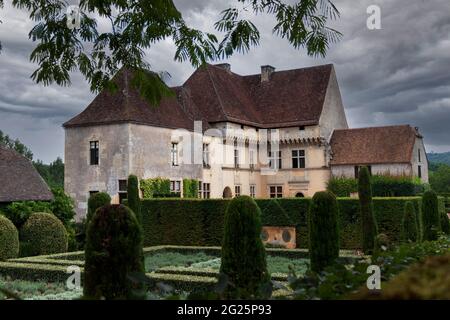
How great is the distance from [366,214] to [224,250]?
34.6 ft

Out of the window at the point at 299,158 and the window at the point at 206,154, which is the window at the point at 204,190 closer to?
the window at the point at 206,154

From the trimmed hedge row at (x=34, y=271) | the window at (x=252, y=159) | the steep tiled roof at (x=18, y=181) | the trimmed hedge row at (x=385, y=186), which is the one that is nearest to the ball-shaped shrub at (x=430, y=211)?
the trimmed hedge row at (x=34, y=271)

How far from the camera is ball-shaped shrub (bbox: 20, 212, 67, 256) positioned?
18562 mm

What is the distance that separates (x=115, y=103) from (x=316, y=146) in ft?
53.5

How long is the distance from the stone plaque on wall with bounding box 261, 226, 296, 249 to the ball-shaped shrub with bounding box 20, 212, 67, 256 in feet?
28.4

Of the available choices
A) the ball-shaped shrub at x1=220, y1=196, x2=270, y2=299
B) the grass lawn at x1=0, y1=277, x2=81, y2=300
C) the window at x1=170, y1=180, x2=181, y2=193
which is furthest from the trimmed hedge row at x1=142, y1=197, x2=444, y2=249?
the ball-shaped shrub at x1=220, y1=196, x2=270, y2=299

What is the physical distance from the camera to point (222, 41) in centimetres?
578

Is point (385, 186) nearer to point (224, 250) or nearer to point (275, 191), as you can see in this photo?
point (275, 191)

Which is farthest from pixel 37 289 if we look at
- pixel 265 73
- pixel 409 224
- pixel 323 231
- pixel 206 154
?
pixel 265 73

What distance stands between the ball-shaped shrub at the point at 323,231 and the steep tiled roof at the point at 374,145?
1027 inches

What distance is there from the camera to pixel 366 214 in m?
17.6

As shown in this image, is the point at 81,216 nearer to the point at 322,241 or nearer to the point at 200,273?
the point at 200,273

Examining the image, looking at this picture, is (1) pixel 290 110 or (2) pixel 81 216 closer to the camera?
(2) pixel 81 216
